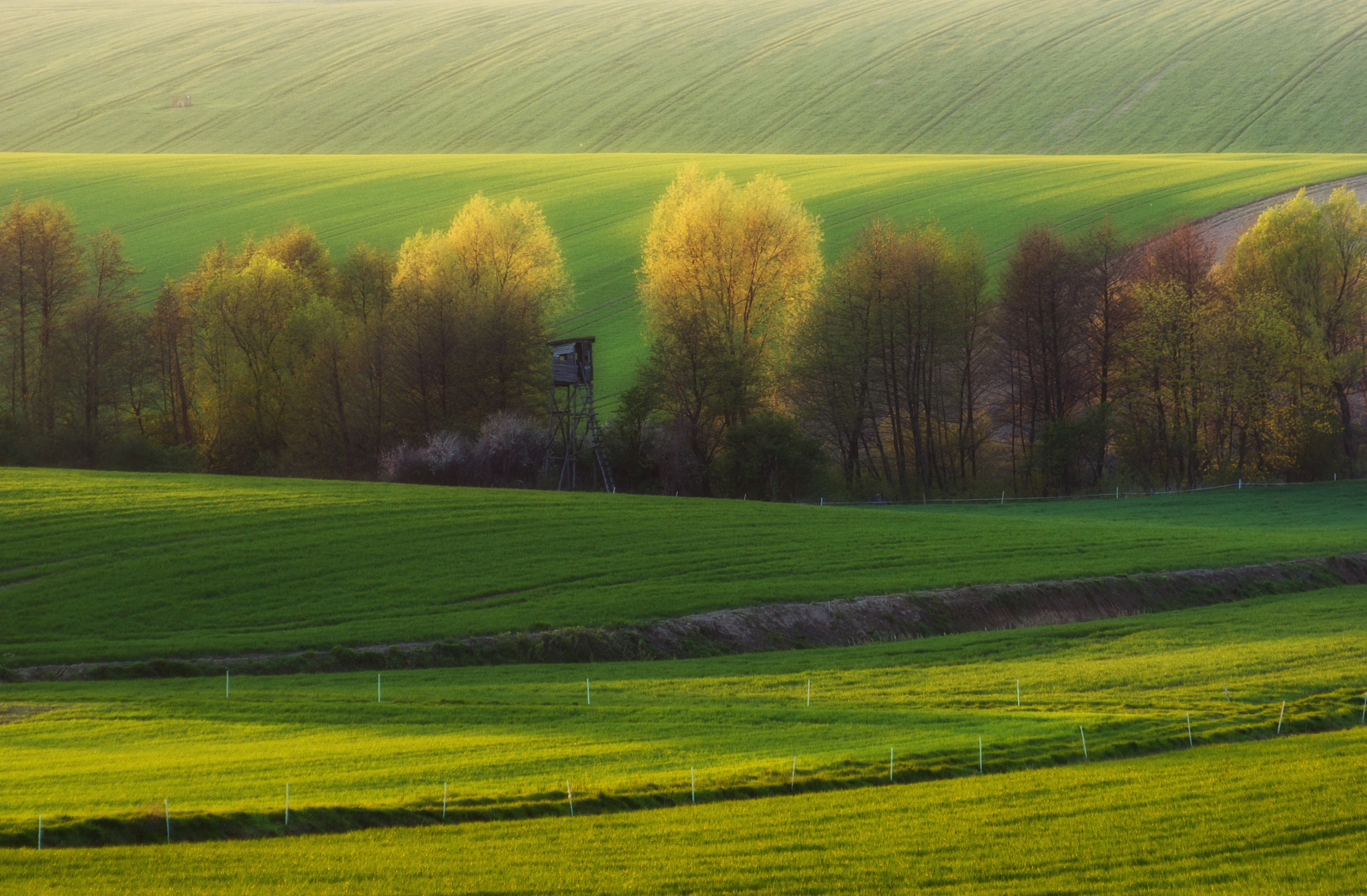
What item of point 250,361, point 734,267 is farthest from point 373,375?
point 734,267

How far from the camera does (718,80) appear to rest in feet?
444

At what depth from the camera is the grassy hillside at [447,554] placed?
102 feet

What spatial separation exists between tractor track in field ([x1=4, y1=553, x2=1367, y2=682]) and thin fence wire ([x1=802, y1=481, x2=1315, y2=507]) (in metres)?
18.8

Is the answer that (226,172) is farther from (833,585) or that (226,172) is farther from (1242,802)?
(1242,802)

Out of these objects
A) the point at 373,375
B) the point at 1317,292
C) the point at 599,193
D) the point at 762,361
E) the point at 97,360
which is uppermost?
the point at 599,193

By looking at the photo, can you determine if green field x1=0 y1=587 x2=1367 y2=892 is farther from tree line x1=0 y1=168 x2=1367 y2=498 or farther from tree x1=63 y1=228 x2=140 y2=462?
tree x1=63 y1=228 x2=140 y2=462

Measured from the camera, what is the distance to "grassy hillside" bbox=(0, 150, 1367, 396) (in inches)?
3538

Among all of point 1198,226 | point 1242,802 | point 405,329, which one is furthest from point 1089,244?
point 1242,802

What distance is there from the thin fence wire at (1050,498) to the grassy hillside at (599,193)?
72.5ft

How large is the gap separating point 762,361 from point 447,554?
96.2ft

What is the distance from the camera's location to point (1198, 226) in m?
83.9

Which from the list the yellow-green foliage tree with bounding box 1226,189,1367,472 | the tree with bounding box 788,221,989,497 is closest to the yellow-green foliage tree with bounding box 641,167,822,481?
the tree with bounding box 788,221,989,497

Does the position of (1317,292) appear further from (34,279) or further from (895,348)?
(34,279)

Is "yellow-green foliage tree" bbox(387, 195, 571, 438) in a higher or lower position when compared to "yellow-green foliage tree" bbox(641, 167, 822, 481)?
lower
